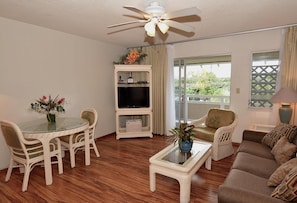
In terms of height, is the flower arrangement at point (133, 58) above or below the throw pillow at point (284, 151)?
above

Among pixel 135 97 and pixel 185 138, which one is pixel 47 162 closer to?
pixel 185 138

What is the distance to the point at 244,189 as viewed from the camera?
1490 mm

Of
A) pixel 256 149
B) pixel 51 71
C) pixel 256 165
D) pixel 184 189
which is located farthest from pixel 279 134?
pixel 51 71

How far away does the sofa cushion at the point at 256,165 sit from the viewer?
196 cm

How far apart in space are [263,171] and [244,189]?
0.67 meters

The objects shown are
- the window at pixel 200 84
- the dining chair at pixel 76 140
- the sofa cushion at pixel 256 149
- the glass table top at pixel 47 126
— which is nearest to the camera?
the sofa cushion at pixel 256 149

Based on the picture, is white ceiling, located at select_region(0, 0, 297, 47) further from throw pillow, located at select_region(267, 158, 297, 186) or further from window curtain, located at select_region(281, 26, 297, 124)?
throw pillow, located at select_region(267, 158, 297, 186)

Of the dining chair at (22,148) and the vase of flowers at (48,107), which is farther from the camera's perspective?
the vase of flowers at (48,107)

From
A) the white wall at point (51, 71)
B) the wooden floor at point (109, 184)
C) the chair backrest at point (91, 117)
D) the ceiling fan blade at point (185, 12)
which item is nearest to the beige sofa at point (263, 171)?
the wooden floor at point (109, 184)

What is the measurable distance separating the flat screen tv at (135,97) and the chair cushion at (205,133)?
1.58 metres

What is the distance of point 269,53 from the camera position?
3.60 metres

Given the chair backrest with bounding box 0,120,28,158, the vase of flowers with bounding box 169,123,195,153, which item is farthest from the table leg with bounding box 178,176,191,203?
the chair backrest with bounding box 0,120,28,158

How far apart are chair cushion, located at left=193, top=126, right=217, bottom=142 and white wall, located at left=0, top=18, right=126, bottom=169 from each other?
2.44 meters

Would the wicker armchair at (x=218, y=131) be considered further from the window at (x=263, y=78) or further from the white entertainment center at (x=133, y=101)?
the white entertainment center at (x=133, y=101)
